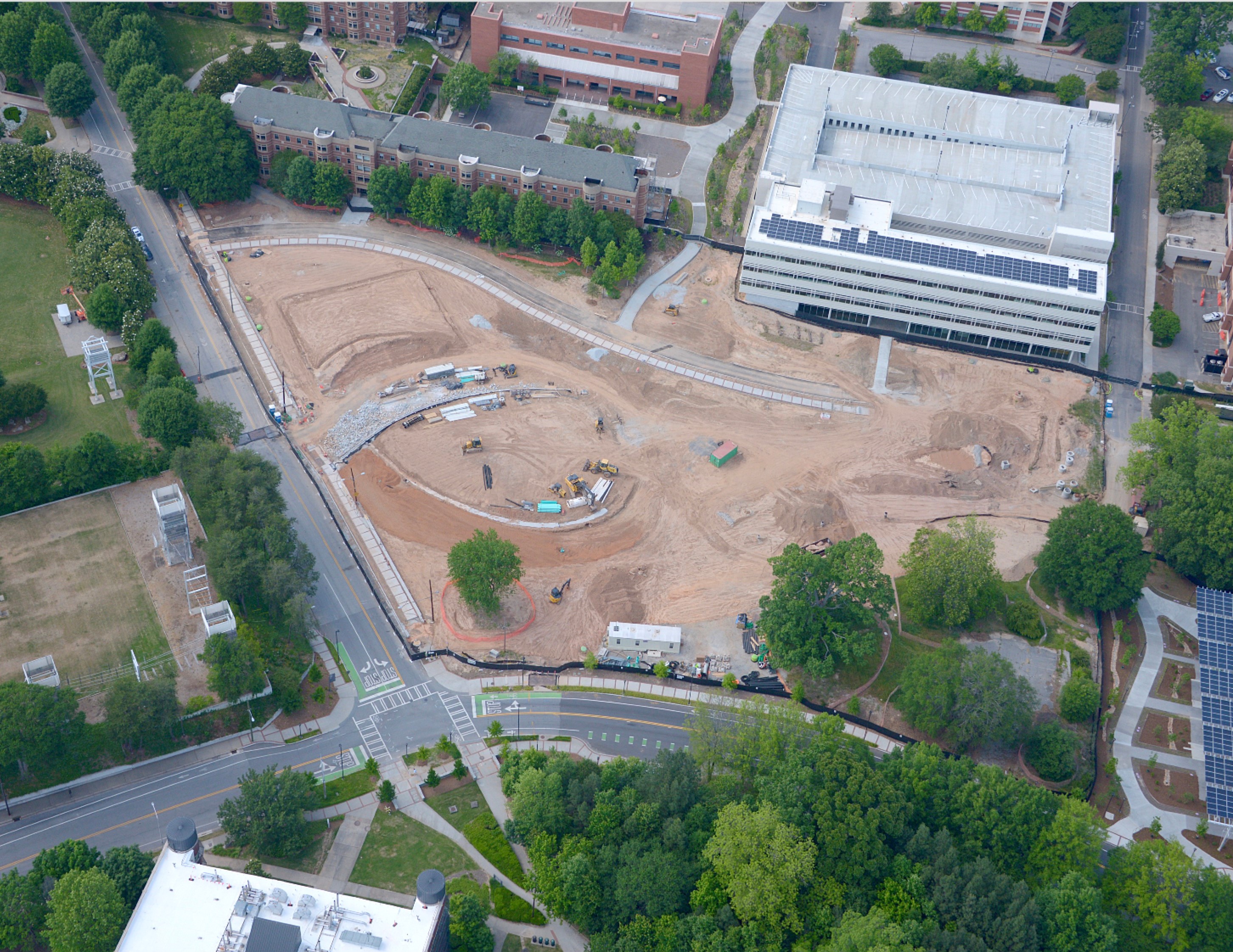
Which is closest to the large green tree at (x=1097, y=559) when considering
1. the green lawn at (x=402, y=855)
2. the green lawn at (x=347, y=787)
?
the green lawn at (x=402, y=855)

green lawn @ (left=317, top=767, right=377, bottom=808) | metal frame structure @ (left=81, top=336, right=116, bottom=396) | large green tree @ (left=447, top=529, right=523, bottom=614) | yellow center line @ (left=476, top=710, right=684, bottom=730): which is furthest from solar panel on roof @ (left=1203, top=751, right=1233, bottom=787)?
metal frame structure @ (left=81, top=336, right=116, bottom=396)

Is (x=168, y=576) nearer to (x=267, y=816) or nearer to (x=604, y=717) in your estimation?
(x=267, y=816)

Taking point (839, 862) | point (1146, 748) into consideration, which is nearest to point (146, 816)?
point (839, 862)

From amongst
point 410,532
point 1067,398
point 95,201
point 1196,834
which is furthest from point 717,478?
point 95,201

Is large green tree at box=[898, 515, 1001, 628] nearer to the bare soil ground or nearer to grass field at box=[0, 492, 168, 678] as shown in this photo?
the bare soil ground

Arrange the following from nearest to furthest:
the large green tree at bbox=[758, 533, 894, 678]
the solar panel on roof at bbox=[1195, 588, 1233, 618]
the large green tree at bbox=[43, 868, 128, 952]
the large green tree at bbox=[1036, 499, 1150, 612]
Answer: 1. the large green tree at bbox=[43, 868, 128, 952]
2. the large green tree at bbox=[758, 533, 894, 678]
3. the solar panel on roof at bbox=[1195, 588, 1233, 618]
4. the large green tree at bbox=[1036, 499, 1150, 612]

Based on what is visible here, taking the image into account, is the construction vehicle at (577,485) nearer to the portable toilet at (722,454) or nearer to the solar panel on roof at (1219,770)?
the portable toilet at (722,454)

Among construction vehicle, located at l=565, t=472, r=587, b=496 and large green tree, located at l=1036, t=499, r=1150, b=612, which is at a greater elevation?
large green tree, located at l=1036, t=499, r=1150, b=612

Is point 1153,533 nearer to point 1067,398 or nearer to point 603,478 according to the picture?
point 1067,398
